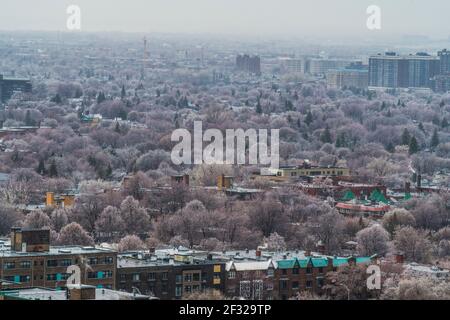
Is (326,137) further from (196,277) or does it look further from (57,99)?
(196,277)

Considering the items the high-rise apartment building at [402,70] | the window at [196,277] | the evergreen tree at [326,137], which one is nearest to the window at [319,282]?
the window at [196,277]

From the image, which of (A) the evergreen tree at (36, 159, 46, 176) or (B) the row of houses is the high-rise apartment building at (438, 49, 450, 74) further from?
(B) the row of houses

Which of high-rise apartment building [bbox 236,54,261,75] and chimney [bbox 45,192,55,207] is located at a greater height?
chimney [bbox 45,192,55,207]

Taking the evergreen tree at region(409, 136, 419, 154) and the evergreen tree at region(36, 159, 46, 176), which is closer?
the evergreen tree at region(36, 159, 46, 176)

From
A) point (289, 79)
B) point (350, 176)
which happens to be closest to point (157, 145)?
point (350, 176)

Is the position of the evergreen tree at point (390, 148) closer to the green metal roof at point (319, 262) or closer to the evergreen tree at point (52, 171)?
the evergreen tree at point (52, 171)

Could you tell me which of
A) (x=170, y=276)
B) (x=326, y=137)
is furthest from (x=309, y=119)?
(x=170, y=276)

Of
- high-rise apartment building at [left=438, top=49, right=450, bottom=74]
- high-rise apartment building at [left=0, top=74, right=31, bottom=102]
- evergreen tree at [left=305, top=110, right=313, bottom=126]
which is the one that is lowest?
high-rise apartment building at [left=438, top=49, right=450, bottom=74]

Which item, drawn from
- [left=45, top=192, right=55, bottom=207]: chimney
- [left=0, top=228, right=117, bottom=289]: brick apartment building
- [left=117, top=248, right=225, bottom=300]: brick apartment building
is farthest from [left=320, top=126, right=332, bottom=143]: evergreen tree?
[left=0, top=228, right=117, bottom=289]: brick apartment building
